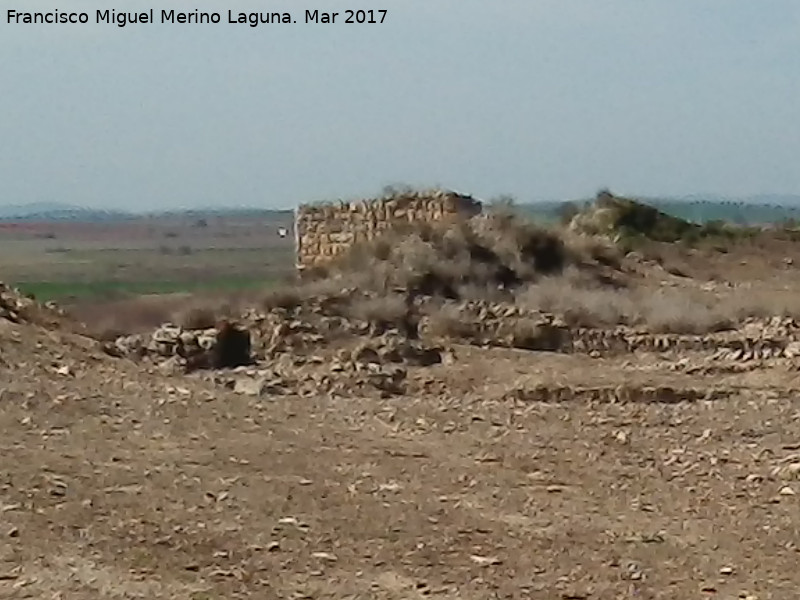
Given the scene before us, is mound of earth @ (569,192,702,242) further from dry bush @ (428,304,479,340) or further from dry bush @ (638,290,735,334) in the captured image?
dry bush @ (428,304,479,340)

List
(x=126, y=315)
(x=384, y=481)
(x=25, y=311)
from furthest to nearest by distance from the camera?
(x=126, y=315)
(x=25, y=311)
(x=384, y=481)

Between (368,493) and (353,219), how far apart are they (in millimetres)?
16180

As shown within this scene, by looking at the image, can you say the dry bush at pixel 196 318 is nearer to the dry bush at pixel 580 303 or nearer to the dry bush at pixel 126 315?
the dry bush at pixel 126 315

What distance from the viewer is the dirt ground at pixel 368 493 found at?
5.33 metres

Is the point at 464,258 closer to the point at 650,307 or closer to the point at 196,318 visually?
the point at 650,307

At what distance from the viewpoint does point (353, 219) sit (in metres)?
22.7

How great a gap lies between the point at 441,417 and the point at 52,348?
2.52m

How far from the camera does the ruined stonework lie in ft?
74.0

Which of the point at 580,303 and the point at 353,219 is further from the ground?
the point at 353,219

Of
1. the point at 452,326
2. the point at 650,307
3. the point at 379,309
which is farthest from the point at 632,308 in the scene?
the point at 379,309

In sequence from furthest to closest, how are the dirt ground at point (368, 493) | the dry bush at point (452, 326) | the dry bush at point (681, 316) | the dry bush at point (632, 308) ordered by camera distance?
the dry bush at point (632, 308)
the dry bush at point (681, 316)
the dry bush at point (452, 326)
the dirt ground at point (368, 493)

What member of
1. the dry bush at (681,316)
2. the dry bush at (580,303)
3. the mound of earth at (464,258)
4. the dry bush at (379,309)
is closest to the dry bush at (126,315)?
the dry bush at (379,309)

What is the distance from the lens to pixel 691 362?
48.4 ft

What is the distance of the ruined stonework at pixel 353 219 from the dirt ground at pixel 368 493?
40.2 feet
